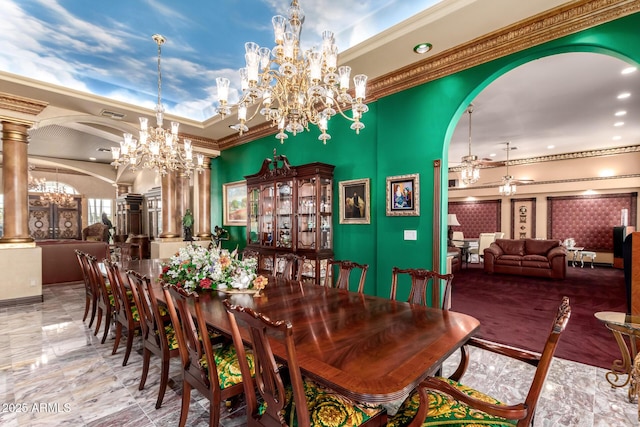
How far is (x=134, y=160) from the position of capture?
3.73 metres

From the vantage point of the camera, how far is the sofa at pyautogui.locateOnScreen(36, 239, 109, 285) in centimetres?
595

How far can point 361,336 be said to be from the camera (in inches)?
59.7

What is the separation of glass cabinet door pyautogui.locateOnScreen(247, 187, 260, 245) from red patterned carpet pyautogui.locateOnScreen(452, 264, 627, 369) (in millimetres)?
3419

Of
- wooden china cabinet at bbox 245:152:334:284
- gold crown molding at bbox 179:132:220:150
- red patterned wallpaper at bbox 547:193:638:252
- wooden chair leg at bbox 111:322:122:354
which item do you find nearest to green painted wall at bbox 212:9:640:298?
wooden china cabinet at bbox 245:152:334:284

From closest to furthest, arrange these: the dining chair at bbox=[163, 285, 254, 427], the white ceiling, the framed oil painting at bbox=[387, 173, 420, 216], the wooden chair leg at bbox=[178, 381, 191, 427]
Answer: the dining chair at bbox=[163, 285, 254, 427], the wooden chair leg at bbox=[178, 381, 191, 427], the white ceiling, the framed oil painting at bbox=[387, 173, 420, 216]

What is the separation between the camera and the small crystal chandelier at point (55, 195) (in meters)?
10.0

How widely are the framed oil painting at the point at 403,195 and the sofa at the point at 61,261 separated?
5.91 m

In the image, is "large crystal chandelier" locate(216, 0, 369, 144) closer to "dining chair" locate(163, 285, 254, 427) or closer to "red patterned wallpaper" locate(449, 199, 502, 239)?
"dining chair" locate(163, 285, 254, 427)

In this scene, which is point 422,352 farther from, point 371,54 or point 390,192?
point 371,54

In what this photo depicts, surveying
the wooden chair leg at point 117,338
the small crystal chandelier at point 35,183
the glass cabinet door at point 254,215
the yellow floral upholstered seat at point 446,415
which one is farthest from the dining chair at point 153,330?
the small crystal chandelier at point 35,183

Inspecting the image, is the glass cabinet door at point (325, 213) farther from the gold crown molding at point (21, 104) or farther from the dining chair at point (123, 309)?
the gold crown molding at point (21, 104)

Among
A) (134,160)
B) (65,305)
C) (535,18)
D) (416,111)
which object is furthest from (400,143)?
(65,305)

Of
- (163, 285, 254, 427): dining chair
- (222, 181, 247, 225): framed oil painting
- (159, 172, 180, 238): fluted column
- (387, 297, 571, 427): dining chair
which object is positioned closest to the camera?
(387, 297, 571, 427): dining chair

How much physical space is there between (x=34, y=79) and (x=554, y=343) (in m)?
5.87
